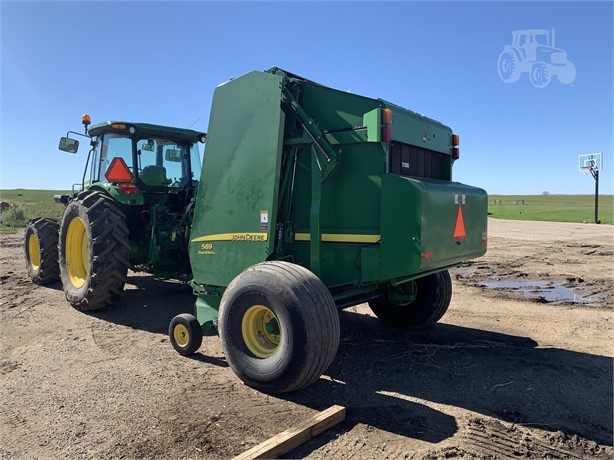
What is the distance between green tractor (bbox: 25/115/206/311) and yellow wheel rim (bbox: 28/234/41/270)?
0.68 meters

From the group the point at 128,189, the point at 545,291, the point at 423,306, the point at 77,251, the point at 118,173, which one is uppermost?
the point at 118,173

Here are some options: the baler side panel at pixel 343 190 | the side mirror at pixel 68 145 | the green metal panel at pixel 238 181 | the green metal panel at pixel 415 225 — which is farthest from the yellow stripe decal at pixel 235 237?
the side mirror at pixel 68 145

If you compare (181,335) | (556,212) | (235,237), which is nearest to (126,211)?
(181,335)

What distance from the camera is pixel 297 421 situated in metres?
3.33

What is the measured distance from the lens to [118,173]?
6.94 m

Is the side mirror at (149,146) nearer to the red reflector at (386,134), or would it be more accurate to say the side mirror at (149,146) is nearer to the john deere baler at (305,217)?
the john deere baler at (305,217)

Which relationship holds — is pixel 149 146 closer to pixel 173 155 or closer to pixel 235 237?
pixel 173 155

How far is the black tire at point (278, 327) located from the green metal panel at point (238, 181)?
1.80ft

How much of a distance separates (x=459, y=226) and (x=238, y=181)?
218 cm

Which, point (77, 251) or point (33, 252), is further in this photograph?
point (33, 252)

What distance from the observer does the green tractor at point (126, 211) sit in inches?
247

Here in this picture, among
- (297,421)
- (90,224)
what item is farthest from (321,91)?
(90,224)

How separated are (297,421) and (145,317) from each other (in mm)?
3701

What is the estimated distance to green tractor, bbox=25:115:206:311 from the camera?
6273mm
